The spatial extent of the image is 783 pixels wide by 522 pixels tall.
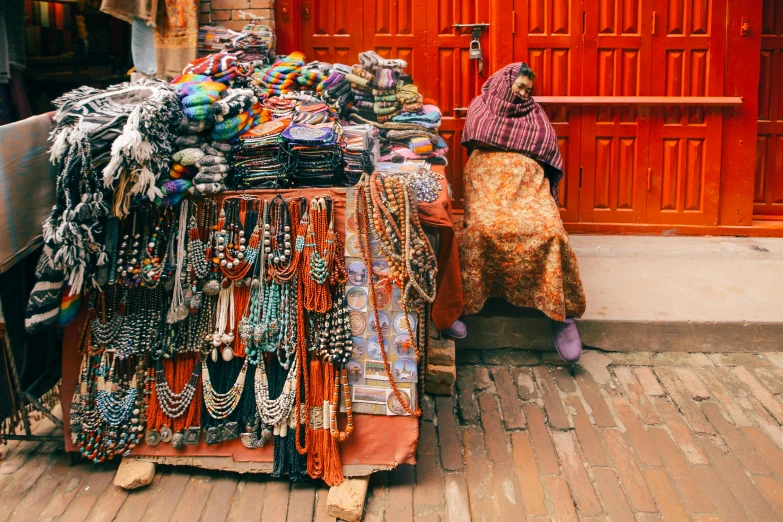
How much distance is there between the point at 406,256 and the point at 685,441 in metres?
1.59

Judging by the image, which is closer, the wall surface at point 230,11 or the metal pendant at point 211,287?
the metal pendant at point 211,287

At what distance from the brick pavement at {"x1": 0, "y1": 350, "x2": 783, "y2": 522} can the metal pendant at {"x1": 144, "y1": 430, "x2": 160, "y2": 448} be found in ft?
0.47

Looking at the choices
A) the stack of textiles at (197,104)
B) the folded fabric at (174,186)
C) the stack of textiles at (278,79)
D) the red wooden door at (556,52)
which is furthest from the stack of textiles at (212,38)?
the red wooden door at (556,52)

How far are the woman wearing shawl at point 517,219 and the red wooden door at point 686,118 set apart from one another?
1.28 metres

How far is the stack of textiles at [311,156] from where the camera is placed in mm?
3139

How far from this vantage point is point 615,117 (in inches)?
201

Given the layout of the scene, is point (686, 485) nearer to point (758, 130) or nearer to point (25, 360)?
point (25, 360)

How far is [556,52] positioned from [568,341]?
7.48 ft

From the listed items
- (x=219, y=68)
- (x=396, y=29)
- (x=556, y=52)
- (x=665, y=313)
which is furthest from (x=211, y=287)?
(x=556, y=52)

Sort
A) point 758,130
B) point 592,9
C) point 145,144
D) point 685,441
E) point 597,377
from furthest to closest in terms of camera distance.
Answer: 1. point 758,130
2. point 592,9
3. point 597,377
4. point 685,441
5. point 145,144

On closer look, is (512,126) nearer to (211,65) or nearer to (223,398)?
(211,65)

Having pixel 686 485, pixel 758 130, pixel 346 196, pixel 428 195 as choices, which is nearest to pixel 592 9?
pixel 758 130

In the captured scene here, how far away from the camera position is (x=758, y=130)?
5.34 metres

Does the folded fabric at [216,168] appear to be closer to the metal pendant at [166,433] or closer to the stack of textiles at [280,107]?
the stack of textiles at [280,107]
